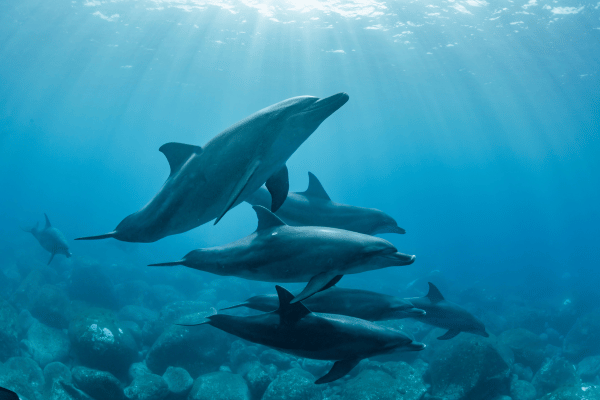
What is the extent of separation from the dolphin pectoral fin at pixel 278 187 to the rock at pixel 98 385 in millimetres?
7182

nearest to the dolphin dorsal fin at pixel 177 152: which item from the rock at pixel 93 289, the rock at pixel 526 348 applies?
the rock at pixel 526 348

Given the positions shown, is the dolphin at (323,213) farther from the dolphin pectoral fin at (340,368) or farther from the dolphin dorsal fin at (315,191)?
the dolphin pectoral fin at (340,368)

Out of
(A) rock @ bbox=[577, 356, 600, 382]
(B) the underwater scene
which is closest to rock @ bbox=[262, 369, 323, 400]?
(B) the underwater scene

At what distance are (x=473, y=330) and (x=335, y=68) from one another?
3473 centimetres

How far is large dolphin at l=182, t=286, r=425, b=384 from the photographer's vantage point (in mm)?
2980

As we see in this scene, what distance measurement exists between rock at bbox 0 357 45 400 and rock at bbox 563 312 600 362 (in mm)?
21453

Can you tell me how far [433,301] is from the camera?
6434mm

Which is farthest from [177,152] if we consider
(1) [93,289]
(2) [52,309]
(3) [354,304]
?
(1) [93,289]

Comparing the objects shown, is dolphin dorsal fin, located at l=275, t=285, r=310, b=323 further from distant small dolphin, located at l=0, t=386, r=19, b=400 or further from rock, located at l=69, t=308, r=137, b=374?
rock, located at l=69, t=308, r=137, b=374

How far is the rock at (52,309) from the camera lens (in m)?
13.8

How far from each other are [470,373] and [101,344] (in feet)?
34.0

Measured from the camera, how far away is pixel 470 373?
8766mm

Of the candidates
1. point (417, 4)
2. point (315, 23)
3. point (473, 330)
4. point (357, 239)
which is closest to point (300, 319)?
point (357, 239)

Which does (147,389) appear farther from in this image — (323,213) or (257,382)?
(323,213)
